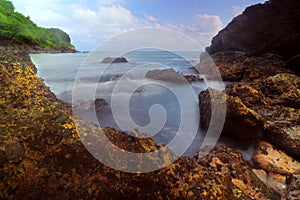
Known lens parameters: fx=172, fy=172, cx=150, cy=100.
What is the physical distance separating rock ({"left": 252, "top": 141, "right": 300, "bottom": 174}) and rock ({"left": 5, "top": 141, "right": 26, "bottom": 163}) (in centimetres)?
384

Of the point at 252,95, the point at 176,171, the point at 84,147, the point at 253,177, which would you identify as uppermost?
the point at 252,95

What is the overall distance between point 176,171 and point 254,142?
2843mm

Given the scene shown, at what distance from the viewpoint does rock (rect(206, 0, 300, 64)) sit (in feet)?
41.0

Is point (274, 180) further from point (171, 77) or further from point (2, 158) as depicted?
point (171, 77)

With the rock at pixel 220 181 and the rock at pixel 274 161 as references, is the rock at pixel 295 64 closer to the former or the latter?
the rock at pixel 274 161

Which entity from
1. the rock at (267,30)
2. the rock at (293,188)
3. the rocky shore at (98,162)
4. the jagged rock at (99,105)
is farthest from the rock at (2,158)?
the rock at (267,30)

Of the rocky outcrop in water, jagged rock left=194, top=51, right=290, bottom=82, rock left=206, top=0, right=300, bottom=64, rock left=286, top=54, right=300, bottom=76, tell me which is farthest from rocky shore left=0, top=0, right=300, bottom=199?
rock left=206, top=0, right=300, bottom=64

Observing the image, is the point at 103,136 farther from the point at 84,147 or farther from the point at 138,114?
the point at 138,114

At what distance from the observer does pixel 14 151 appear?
69.6 inches

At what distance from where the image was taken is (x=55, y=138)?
199 centimetres

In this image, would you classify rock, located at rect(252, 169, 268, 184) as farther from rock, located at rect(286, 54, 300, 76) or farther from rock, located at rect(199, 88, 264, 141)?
rock, located at rect(286, 54, 300, 76)

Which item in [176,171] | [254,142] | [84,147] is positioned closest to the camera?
[84,147]

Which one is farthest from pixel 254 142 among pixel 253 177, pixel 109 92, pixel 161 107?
pixel 109 92

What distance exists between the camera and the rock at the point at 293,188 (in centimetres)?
226
